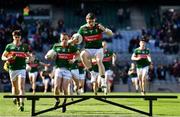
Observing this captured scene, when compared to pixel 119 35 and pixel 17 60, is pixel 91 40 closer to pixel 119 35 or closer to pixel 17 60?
pixel 17 60

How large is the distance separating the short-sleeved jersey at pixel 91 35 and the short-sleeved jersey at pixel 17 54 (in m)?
1.98

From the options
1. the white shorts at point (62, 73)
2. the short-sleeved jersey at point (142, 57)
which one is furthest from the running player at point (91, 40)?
the short-sleeved jersey at point (142, 57)

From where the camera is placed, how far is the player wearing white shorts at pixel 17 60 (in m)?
18.6

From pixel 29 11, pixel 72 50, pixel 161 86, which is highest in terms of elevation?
pixel 29 11

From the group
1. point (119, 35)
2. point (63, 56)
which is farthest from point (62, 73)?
point (119, 35)

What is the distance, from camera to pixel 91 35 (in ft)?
59.9

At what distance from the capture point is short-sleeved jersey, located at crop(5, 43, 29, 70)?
18.7 meters

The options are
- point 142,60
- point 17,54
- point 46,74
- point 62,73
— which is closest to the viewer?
point 62,73

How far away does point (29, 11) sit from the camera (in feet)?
174

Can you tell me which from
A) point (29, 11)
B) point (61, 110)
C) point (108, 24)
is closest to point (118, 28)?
point (108, 24)

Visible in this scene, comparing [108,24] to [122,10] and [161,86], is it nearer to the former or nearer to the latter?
[122,10]

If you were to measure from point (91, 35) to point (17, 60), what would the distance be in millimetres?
2571

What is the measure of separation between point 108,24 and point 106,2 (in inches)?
154

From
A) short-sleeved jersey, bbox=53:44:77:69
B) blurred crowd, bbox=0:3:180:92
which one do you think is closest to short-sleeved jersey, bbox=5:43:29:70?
short-sleeved jersey, bbox=53:44:77:69
